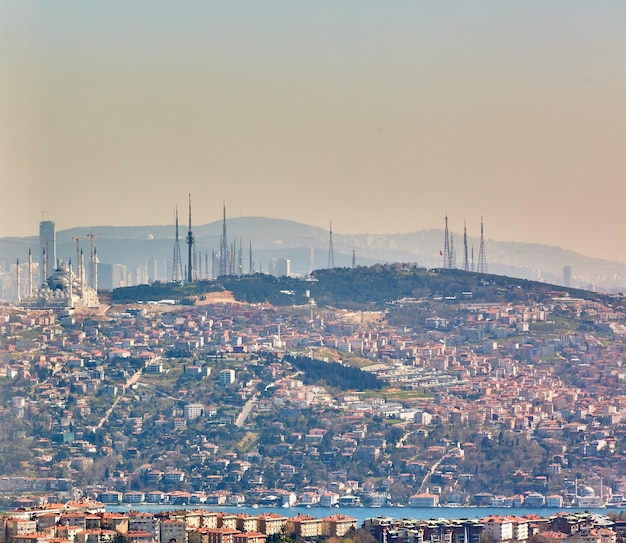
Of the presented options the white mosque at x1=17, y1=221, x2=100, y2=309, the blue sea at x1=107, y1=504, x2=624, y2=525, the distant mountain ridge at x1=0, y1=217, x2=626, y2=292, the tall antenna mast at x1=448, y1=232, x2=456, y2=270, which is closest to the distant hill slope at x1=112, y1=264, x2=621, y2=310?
the white mosque at x1=17, y1=221, x2=100, y2=309

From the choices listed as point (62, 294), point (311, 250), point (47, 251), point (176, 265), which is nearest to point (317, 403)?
point (62, 294)

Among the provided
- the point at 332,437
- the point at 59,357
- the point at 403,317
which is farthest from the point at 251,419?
the point at 403,317

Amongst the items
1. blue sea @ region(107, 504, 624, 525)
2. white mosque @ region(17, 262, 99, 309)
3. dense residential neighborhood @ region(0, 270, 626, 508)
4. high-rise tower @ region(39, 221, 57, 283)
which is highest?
high-rise tower @ region(39, 221, 57, 283)

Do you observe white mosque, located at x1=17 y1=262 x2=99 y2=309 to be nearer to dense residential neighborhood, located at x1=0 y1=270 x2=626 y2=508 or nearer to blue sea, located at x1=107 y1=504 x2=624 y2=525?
dense residential neighborhood, located at x1=0 y1=270 x2=626 y2=508

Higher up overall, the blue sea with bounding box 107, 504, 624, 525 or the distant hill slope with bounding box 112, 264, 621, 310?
the distant hill slope with bounding box 112, 264, 621, 310

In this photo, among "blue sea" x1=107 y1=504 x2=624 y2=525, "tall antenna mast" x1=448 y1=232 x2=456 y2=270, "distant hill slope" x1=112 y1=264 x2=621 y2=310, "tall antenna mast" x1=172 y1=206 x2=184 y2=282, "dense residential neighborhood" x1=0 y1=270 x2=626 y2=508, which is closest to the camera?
"blue sea" x1=107 y1=504 x2=624 y2=525

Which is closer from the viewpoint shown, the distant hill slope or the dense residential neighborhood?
the dense residential neighborhood

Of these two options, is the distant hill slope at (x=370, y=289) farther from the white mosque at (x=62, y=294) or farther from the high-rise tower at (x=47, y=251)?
the high-rise tower at (x=47, y=251)

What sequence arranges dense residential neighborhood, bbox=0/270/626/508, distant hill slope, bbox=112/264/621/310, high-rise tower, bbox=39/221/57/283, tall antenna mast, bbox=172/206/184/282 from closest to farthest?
dense residential neighborhood, bbox=0/270/626/508
high-rise tower, bbox=39/221/57/283
distant hill slope, bbox=112/264/621/310
tall antenna mast, bbox=172/206/184/282

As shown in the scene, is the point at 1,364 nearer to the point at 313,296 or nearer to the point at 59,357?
the point at 59,357
